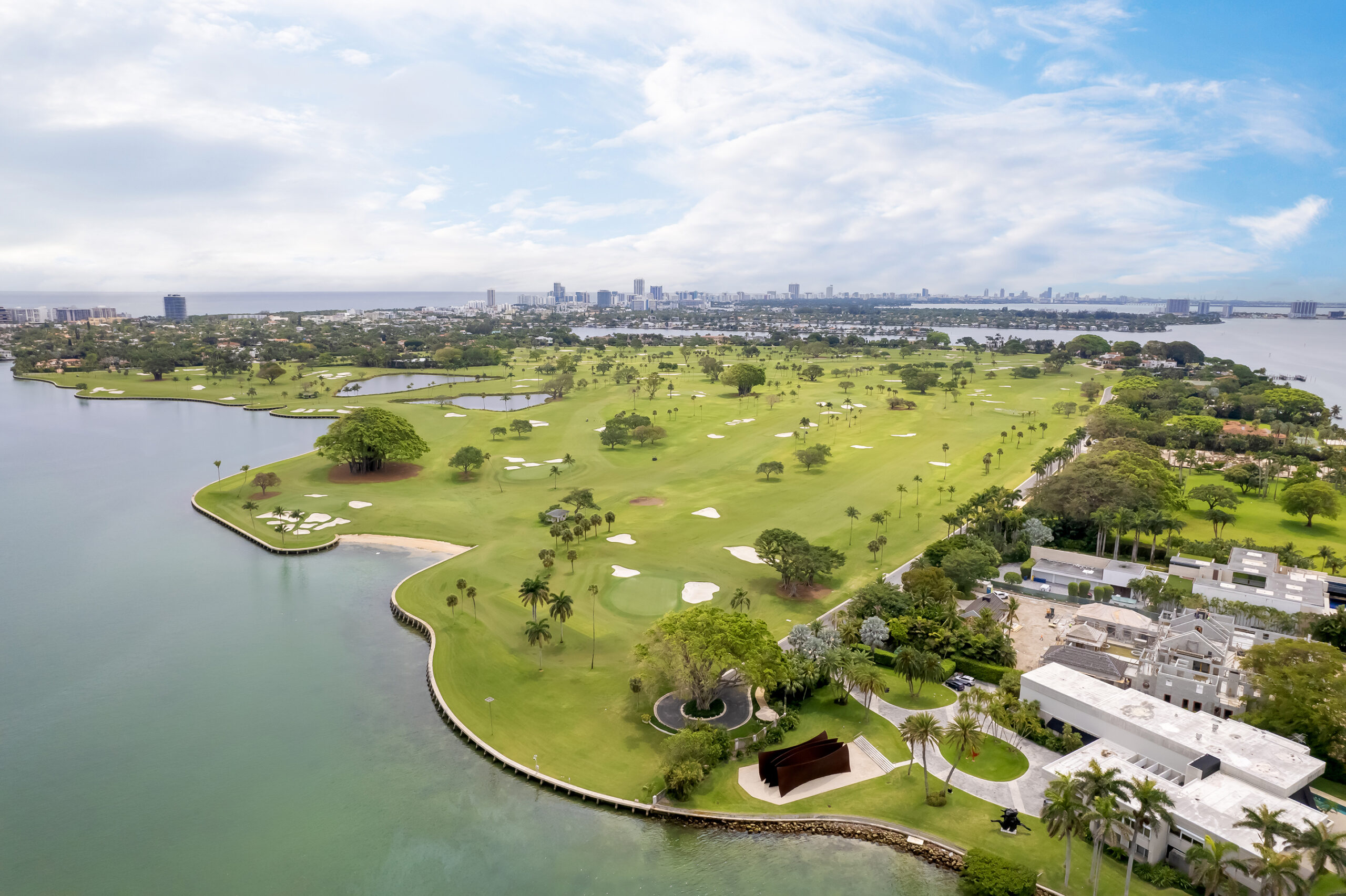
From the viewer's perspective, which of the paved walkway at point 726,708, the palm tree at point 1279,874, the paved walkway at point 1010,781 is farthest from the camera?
the paved walkway at point 726,708

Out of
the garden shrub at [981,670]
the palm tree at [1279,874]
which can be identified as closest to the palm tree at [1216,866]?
the palm tree at [1279,874]

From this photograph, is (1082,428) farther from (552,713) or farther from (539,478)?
(552,713)

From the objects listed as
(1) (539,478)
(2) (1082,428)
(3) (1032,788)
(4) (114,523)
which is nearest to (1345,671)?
(3) (1032,788)

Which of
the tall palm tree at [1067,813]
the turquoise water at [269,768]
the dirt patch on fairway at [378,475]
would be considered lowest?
the turquoise water at [269,768]

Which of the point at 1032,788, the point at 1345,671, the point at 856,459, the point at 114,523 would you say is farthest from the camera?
the point at 856,459

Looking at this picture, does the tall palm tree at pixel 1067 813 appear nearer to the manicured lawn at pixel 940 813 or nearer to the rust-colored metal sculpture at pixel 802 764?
the manicured lawn at pixel 940 813

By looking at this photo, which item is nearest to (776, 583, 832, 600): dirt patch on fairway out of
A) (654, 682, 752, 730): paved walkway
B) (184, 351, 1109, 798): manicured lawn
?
(184, 351, 1109, 798): manicured lawn

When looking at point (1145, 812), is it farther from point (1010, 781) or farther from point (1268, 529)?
point (1268, 529)
